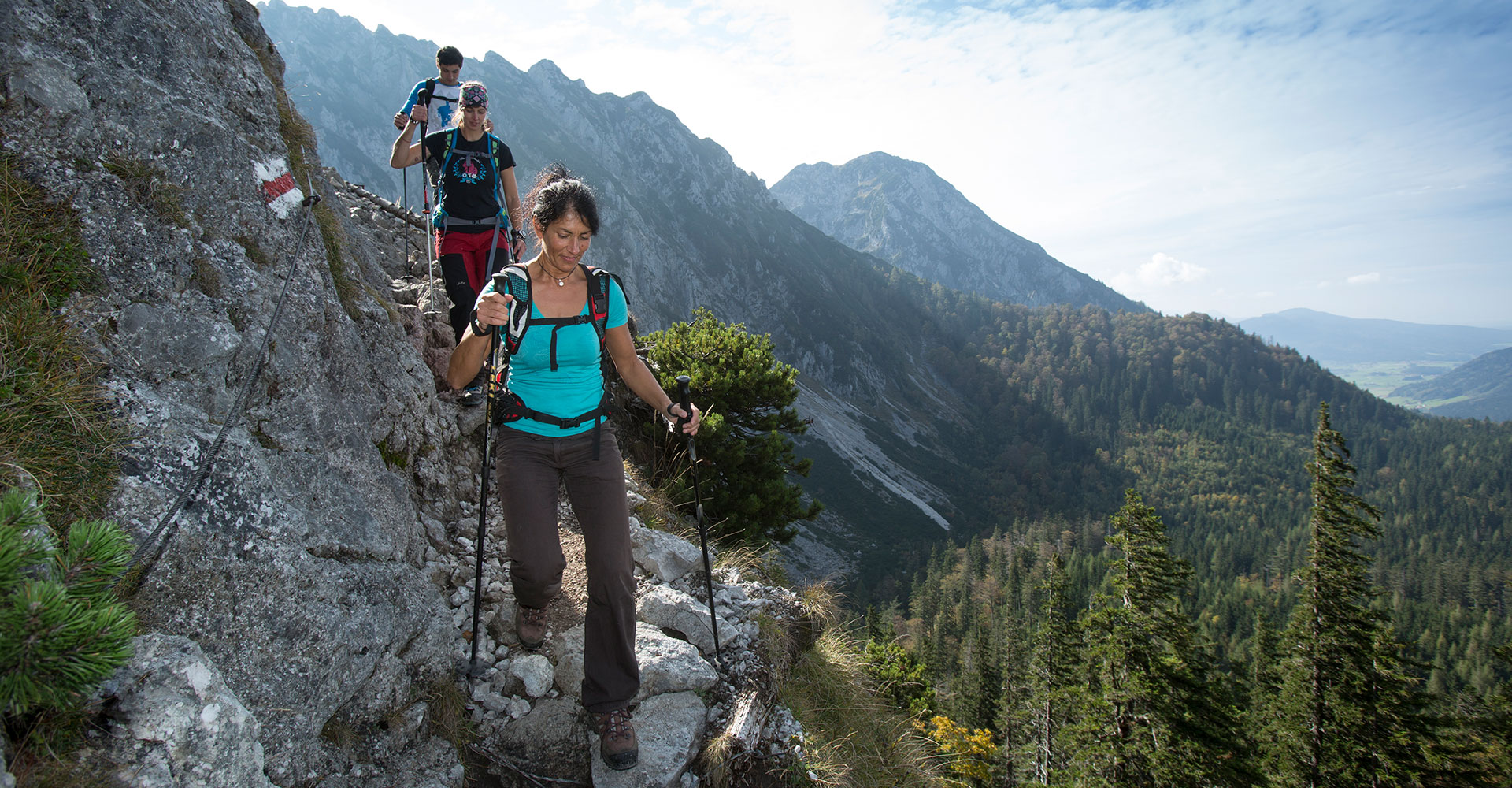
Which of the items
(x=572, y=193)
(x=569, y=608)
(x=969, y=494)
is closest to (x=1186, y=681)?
(x=569, y=608)

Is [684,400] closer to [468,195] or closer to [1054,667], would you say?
[468,195]

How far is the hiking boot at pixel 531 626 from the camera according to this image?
464 cm

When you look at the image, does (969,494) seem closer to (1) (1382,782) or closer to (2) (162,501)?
(1) (1382,782)

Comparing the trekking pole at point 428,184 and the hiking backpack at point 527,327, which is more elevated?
the trekking pole at point 428,184

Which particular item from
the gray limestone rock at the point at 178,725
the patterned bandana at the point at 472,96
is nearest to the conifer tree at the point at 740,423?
the patterned bandana at the point at 472,96

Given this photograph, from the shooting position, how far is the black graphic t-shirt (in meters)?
6.41

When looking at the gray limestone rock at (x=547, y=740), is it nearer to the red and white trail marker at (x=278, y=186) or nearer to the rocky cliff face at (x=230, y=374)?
the rocky cliff face at (x=230, y=374)

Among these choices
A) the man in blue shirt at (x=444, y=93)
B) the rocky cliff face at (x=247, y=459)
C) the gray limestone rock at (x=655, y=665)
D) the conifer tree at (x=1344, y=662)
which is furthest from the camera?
the conifer tree at (x=1344, y=662)

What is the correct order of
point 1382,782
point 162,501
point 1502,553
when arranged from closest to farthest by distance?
point 162,501 → point 1382,782 → point 1502,553

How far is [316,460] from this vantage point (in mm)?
3893

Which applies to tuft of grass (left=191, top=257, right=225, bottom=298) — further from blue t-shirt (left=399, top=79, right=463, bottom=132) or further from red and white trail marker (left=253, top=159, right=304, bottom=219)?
blue t-shirt (left=399, top=79, right=463, bottom=132)

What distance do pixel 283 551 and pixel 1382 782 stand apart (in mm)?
28993

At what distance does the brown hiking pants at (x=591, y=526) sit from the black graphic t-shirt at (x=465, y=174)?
3.36m

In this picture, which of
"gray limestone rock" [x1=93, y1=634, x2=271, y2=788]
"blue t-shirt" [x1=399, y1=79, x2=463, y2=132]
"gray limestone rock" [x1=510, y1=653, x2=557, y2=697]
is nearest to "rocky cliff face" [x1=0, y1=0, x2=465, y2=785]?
"gray limestone rock" [x1=93, y1=634, x2=271, y2=788]
